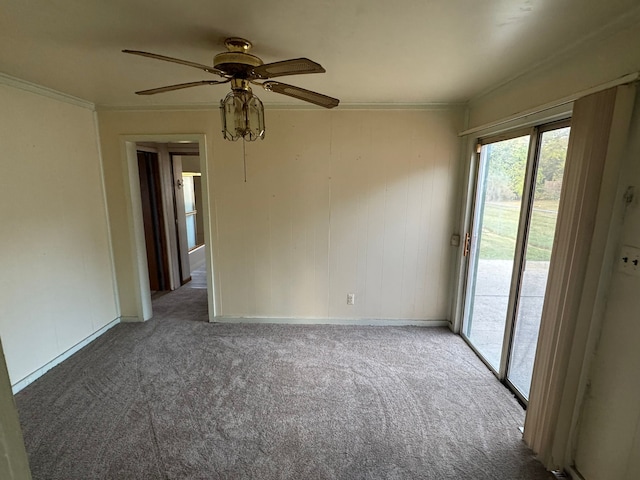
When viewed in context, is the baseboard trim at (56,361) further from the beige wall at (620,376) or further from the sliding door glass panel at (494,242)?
the sliding door glass panel at (494,242)

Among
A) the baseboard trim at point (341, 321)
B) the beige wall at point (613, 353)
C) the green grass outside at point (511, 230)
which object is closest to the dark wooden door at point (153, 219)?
the baseboard trim at point (341, 321)

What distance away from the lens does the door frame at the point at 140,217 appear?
10.3 ft

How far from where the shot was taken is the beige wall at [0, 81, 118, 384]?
2.28 meters

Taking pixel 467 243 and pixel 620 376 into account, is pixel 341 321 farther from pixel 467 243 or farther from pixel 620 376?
pixel 620 376

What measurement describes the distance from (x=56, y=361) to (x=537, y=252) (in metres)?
3.99

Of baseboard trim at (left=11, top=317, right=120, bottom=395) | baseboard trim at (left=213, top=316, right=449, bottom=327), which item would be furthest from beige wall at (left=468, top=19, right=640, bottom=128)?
baseboard trim at (left=11, top=317, right=120, bottom=395)

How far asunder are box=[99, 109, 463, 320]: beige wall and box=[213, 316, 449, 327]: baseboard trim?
0.06 m

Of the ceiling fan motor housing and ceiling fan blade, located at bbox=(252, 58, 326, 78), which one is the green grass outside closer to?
ceiling fan blade, located at bbox=(252, 58, 326, 78)

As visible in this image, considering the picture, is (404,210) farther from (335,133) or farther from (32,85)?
(32,85)

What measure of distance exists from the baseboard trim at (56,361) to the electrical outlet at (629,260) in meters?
3.76

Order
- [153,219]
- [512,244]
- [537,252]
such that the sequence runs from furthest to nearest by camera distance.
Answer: [153,219] < [512,244] < [537,252]

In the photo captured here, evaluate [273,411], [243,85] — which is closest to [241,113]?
[243,85]

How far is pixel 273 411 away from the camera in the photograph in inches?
84.5

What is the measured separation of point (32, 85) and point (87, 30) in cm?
136
